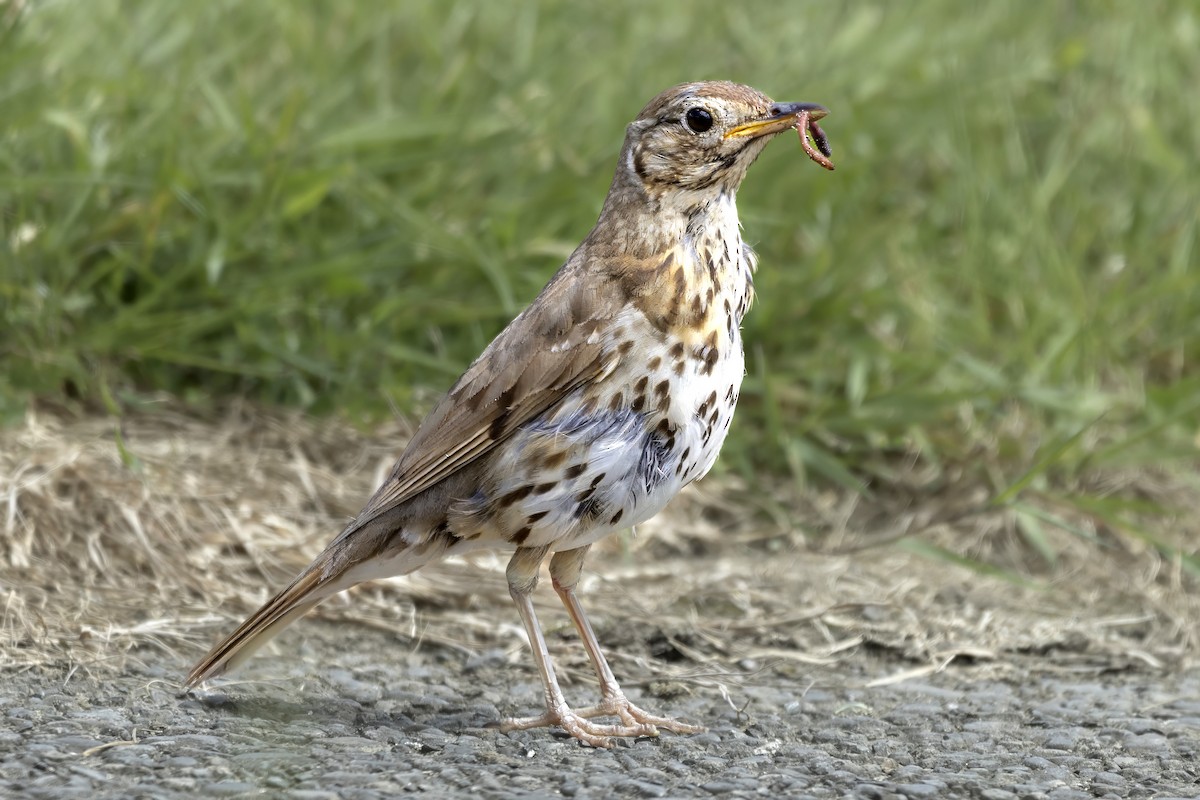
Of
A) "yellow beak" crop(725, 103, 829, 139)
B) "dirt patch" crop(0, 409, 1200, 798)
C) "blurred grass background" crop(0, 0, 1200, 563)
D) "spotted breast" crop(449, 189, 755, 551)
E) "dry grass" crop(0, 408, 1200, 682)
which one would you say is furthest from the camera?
"blurred grass background" crop(0, 0, 1200, 563)

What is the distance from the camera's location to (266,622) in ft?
14.2

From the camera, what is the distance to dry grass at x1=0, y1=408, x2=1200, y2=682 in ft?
16.2

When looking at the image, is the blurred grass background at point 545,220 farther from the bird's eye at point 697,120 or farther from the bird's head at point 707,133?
the bird's eye at point 697,120

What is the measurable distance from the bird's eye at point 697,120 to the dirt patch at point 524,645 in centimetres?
148

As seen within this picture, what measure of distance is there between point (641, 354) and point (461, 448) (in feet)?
1.70

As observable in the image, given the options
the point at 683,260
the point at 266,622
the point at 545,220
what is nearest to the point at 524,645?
the point at 266,622

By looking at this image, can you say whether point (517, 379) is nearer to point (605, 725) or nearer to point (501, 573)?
point (605, 725)

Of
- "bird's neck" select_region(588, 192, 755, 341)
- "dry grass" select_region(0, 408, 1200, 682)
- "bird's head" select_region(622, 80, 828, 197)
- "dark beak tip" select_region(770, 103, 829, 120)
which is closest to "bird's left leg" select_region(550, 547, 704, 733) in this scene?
"dry grass" select_region(0, 408, 1200, 682)

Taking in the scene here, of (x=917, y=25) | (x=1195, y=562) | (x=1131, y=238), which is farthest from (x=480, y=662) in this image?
(x=917, y=25)

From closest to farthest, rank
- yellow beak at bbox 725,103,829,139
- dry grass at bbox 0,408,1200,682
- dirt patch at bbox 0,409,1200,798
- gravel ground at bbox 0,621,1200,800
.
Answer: gravel ground at bbox 0,621,1200,800, dirt patch at bbox 0,409,1200,798, yellow beak at bbox 725,103,829,139, dry grass at bbox 0,408,1200,682

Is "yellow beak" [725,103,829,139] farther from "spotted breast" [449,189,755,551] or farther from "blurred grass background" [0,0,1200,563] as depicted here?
"blurred grass background" [0,0,1200,563]

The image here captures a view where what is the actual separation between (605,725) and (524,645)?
718 mm

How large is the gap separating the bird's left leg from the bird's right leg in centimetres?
4

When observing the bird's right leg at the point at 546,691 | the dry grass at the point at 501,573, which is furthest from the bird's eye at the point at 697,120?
the dry grass at the point at 501,573
